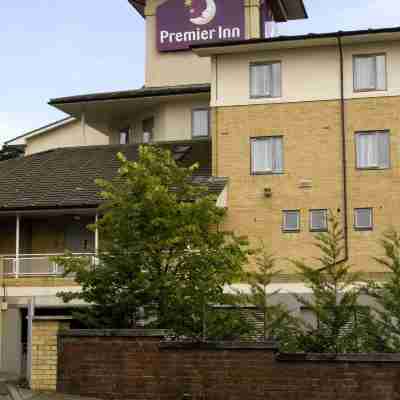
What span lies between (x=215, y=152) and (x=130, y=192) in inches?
424

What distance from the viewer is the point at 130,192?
2531 centimetres

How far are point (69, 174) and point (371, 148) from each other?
1116 cm

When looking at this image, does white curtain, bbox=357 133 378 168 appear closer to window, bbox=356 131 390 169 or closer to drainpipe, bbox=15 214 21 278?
window, bbox=356 131 390 169

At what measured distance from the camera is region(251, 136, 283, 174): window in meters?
35.3

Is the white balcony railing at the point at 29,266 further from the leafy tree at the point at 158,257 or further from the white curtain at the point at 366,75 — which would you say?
the white curtain at the point at 366,75

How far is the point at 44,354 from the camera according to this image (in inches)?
814

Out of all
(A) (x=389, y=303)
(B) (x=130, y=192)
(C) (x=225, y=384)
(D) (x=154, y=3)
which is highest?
(D) (x=154, y=3)

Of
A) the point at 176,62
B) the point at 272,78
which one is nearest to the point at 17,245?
the point at 272,78

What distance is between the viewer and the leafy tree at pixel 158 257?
22.3 m

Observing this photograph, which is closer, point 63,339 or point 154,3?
point 63,339

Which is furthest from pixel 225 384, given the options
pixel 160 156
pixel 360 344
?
pixel 160 156

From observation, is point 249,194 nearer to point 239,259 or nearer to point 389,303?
point 239,259

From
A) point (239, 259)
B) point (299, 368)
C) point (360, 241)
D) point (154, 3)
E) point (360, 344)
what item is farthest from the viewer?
point (154, 3)

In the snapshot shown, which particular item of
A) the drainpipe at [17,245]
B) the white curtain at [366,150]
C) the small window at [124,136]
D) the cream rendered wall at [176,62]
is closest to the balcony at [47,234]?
the drainpipe at [17,245]
